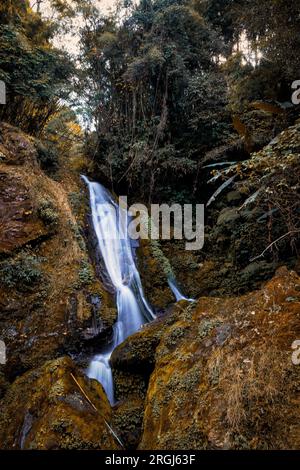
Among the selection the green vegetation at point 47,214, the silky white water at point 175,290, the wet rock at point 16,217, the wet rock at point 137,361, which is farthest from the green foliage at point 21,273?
the silky white water at point 175,290

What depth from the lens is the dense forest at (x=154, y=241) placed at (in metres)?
Answer: 3.48

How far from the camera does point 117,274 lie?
808 cm

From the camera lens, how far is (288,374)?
122 inches

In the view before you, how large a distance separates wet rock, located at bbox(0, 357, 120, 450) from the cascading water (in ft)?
3.34

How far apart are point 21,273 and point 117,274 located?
2.63 m

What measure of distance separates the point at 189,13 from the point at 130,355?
1165cm

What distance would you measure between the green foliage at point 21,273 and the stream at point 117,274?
72.2 inches

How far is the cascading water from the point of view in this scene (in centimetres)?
568

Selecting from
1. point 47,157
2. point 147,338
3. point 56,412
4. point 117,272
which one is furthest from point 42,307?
point 47,157

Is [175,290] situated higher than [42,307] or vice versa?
[42,307]

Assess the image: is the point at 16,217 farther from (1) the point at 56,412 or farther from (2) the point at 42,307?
(1) the point at 56,412

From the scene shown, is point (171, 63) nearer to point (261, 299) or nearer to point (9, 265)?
point (9, 265)

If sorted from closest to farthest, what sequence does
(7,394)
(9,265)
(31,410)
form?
(31,410) → (7,394) → (9,265)

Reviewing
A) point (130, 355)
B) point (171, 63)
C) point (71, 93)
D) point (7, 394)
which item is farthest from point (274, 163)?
point (71, 93)
